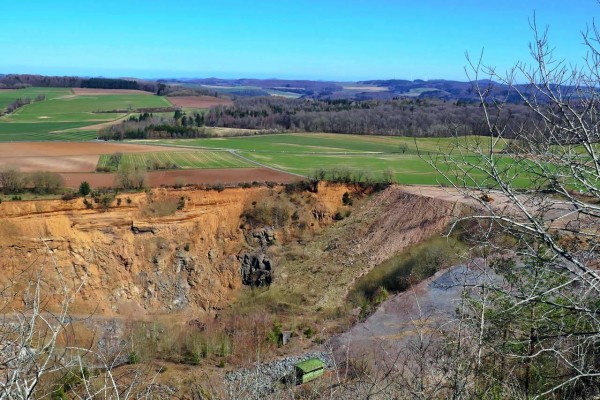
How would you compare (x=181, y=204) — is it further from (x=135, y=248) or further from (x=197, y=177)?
(x=197, y=177)

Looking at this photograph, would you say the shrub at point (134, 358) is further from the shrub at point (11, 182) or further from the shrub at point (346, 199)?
the shrub at point (346, 199)

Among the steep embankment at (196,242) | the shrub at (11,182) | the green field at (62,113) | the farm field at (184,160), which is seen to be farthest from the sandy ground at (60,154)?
the steep embankment at (196,242)

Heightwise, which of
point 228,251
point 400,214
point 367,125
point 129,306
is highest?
point 367,125

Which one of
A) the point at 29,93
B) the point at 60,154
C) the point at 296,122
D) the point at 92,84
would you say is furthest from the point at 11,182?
the point at 92,84

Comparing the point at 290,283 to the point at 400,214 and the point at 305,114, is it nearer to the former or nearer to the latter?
the point at 400,214

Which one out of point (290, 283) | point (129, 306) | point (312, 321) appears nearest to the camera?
point (312, 321)

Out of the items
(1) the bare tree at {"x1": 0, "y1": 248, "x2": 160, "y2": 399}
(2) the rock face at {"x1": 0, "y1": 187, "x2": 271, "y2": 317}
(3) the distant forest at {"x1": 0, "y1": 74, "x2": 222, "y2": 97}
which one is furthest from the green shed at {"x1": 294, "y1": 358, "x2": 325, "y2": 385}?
(3) the distant forest at {"x1": 0, "y1": 74, "x2": 222, "y2": 97}

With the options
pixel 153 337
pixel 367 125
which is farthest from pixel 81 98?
pixel 153 337
